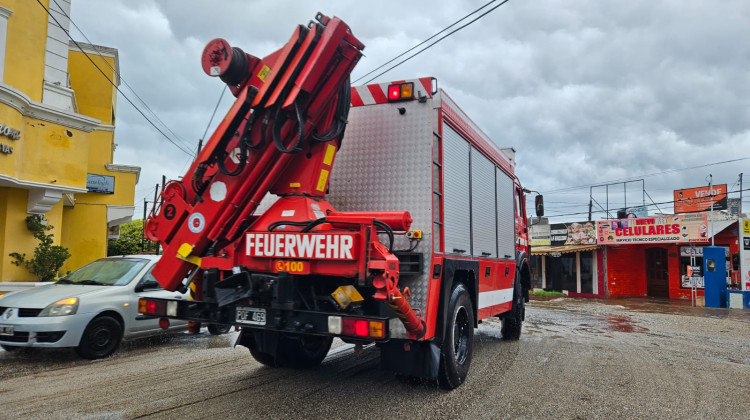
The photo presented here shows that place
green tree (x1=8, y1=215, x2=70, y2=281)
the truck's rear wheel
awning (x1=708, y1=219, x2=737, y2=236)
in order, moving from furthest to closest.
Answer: awning (x1=708, y1=219, x2=737, y2=236)
green tree (x1=8, y1=215, x2=70, y2=281)
the truck's rear wheel

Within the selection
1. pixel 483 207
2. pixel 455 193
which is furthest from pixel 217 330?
pixel 455 193

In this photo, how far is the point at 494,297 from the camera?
7.22 m

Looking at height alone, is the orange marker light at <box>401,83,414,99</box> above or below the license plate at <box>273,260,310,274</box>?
above

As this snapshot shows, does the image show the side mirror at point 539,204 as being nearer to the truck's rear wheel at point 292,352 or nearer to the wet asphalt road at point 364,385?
the wet asphalt road at point 364,385

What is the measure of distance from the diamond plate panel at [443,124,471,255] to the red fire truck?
0.11ft

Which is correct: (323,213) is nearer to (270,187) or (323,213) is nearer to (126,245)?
(270,187)

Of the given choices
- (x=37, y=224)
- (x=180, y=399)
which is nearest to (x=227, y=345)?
(x=180, y=399)

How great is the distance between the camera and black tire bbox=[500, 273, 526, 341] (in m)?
8.79

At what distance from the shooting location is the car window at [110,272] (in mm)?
7586

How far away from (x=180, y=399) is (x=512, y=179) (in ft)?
20.2

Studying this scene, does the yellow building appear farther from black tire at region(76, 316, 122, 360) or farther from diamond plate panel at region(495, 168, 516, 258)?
diamond plate panel at region(495, 168, 516, 258)

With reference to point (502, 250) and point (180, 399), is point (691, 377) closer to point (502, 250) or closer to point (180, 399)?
point (502, 250)

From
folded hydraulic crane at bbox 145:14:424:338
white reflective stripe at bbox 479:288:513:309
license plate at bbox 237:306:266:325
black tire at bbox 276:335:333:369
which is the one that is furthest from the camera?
white reflective stripe at bbox 479:288:513:309

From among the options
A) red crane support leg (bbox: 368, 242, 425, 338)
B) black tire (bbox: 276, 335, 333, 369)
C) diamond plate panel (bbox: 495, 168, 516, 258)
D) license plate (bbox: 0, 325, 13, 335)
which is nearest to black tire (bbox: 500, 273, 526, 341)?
diamond plate panel (bbox: 495, 168, 516, 258)
